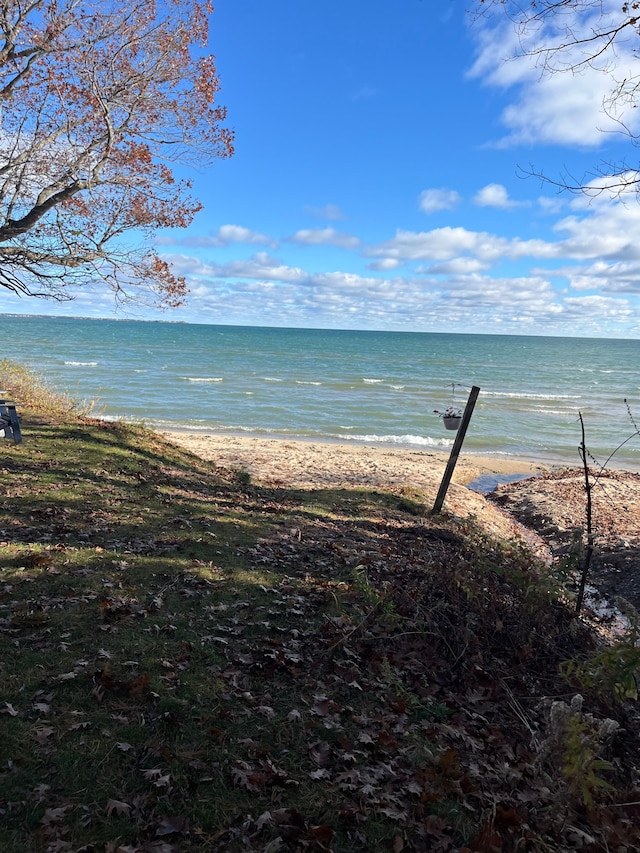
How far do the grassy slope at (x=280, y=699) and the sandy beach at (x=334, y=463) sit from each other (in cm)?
717

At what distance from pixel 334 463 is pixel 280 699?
566 inches

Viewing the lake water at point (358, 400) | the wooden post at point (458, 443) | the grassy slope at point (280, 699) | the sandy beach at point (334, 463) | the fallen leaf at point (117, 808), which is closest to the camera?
the fallen leaf at point (117, 808)

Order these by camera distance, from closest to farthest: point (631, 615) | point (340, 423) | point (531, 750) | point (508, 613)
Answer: point (531, 750)
point (631, 615)
point (508, 613)
point (340, 423)

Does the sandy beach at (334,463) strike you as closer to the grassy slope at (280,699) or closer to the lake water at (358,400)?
the lake water at (358,400)

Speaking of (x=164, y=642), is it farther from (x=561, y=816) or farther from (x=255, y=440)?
(x=255, y=440)

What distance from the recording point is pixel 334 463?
1852 cm

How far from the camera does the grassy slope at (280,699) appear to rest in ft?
10.0

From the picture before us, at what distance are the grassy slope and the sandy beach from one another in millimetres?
7167

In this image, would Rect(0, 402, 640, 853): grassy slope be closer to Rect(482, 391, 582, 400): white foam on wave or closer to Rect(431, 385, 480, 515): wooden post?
Rect(431, 385, 480, 515): wooden post

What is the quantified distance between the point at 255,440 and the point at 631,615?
19.1 meters

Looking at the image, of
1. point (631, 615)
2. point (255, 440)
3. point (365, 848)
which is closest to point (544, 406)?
point (255, 440)

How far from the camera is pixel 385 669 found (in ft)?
15.5

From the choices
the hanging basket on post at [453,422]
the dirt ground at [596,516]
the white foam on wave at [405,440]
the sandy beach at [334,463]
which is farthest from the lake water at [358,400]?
the dirt ground at [596,516]

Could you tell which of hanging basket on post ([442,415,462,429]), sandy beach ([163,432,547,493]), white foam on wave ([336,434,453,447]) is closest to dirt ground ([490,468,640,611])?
sandy beach ([163,432,547,493])
